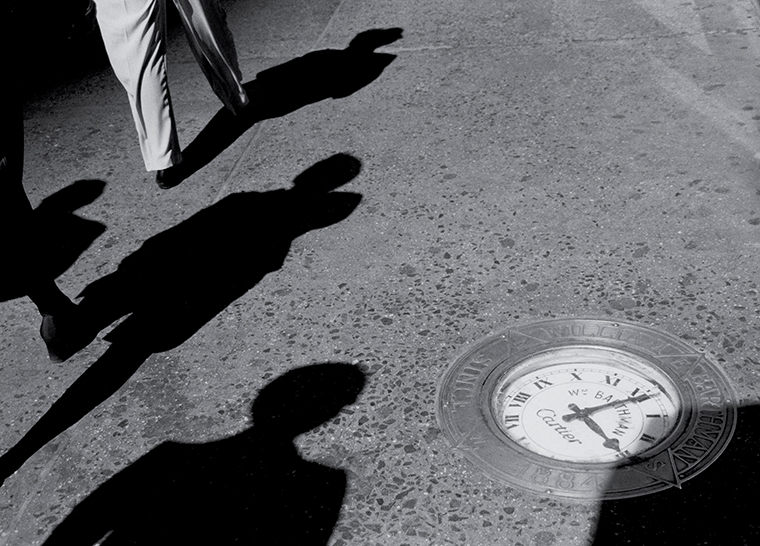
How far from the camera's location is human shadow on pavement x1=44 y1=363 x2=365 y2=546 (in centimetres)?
280

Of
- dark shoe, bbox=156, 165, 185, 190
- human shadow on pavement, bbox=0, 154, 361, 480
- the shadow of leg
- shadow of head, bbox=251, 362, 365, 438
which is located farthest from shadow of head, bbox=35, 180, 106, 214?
shadow of head, bbox=251, 362, 365, 438

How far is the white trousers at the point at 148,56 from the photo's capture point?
466 centimetres

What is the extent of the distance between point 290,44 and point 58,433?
3987mm

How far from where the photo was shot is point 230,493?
294 centimetres

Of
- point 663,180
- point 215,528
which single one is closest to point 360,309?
point 215,528

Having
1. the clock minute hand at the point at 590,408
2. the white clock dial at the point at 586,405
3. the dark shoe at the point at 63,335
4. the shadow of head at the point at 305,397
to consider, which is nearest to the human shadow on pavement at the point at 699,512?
the white clock dial at the point at 586,405

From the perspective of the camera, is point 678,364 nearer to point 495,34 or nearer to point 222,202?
point 222,202

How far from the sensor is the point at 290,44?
666 centimetres

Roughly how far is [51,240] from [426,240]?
6.11 feet

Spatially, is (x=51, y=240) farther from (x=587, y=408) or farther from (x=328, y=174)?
(x=587, y=408)

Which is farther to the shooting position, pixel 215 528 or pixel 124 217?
pixel 124 217

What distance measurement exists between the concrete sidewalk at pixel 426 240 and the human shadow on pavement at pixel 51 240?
0.10m

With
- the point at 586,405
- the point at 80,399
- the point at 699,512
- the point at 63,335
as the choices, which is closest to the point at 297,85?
the point at 63,335

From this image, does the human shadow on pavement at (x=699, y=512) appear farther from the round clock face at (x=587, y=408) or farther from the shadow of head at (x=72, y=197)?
the shadow of head at (x=72, y=197)
